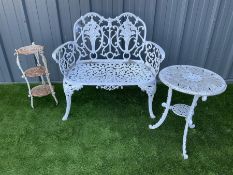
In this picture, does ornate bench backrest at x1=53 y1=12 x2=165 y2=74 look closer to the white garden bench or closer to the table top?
the white garden bench

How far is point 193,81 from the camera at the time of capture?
218 centimetres

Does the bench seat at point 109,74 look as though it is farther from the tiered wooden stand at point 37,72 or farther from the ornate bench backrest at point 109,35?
the tiered wooden stand at point 37,72

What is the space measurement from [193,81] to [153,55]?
72 centimetres

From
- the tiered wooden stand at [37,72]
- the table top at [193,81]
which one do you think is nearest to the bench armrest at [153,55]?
the table top at [193,81]

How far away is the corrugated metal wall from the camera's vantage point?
9.36 feet

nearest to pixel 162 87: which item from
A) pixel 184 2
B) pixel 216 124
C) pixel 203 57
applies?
pixel 203 57

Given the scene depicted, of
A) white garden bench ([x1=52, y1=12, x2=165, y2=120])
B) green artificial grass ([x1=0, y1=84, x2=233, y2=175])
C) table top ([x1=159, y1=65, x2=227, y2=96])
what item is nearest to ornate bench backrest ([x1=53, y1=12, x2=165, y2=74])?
white garden bench ([x1=52, y1=12, x2=165, y2=120])

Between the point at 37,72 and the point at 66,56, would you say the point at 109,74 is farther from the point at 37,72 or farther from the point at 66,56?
the point at 37,72

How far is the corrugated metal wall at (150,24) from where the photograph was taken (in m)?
2.85

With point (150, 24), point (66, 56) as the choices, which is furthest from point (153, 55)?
point (66, 56)

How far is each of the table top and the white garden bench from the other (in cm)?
28

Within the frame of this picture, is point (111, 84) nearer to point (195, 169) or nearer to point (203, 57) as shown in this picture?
point (195, 169)

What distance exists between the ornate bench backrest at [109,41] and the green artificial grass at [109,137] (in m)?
0.54

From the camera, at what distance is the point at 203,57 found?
10.8 feet
